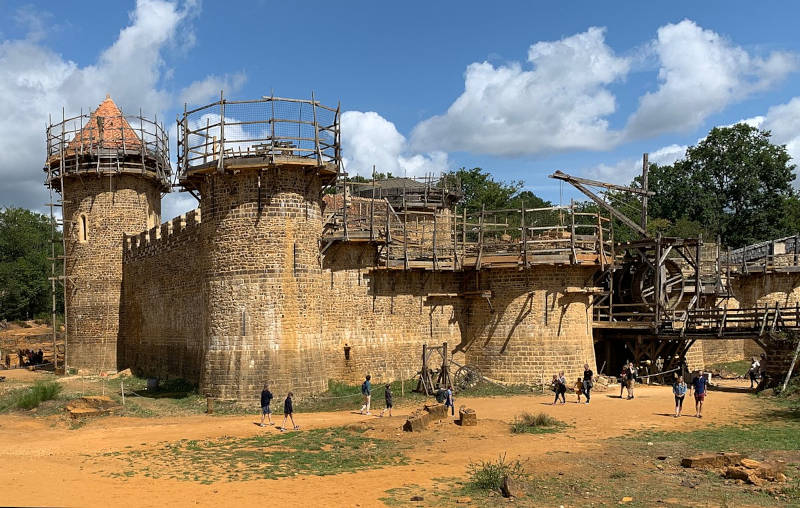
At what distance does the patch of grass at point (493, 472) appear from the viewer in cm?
1230

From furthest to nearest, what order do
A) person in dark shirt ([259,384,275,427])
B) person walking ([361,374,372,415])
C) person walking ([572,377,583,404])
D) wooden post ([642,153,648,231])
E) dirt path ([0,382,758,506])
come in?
wooden post ([642,153,648,231]) → person walking ([572,377,583,404]) → person walking ([361,374,372,415]) → person in dark shirt ([259,384,275,427]) → dirt path ([0,382,758,506])

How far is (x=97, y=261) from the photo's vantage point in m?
33.2

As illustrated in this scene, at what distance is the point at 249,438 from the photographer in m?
17.7

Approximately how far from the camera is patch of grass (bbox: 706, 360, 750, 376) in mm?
33625

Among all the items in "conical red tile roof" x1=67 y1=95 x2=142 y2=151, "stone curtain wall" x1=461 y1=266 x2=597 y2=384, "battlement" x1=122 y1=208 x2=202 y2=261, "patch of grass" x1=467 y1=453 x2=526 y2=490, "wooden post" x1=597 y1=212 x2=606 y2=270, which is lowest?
"patch of grass" x1=467 y1=453 x2=526 y2=490

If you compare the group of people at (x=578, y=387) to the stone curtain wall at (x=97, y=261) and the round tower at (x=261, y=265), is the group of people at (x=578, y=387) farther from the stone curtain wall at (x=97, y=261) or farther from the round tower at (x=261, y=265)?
the stone curtain wall at (x=97, y=261)

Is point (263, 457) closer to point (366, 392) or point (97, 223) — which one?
point (366, 392)

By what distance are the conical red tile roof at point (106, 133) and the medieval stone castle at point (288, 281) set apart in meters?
0.09

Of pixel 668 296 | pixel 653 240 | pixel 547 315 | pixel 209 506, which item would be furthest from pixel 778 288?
pixel 209 506

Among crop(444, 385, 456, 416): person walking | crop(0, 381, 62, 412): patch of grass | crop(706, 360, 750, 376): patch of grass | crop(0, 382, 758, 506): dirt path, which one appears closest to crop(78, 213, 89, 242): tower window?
crop(0, 381, 62, 412): patch of grass

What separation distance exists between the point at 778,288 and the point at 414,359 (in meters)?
20.7

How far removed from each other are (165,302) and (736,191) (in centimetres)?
5020

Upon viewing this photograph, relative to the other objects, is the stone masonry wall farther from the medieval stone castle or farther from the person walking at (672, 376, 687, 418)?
the person walking at (672, 376, 687, 418)

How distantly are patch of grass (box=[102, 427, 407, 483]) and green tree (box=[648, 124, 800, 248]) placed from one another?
1856 inches
